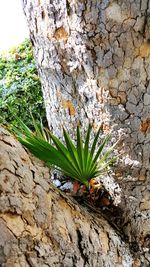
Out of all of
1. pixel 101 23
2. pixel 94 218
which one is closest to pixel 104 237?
pixel 94 218

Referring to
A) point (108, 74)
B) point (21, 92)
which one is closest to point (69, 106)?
point (108, 74)

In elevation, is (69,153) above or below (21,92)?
below

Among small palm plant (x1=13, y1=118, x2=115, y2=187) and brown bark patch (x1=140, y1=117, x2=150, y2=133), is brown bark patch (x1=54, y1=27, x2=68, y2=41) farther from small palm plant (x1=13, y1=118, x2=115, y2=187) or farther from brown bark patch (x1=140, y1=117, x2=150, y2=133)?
brown bark patch (x1=140, y1=117, x2=150, y2=133)

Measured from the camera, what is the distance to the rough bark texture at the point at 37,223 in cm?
127

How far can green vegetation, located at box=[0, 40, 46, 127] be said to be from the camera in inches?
155

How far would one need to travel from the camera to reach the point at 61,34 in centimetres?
172

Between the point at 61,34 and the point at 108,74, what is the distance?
32cm

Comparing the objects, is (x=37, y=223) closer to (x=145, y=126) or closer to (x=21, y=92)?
(x=145, y=126)

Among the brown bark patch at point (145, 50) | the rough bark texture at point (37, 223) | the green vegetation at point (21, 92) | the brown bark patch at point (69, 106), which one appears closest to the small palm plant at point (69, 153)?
the rough bark texture at point (37, 223)

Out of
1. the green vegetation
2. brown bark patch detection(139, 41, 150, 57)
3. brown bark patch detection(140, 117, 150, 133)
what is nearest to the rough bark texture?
brown bark patch detection(140, 117, 150, 133)

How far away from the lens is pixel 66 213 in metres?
1.57

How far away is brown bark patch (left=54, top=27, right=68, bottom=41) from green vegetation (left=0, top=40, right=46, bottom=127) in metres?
2.18

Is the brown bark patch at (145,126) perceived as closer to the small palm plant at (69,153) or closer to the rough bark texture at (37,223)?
the small palm plant at (69,153)

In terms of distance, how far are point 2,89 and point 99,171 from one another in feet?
8.48
